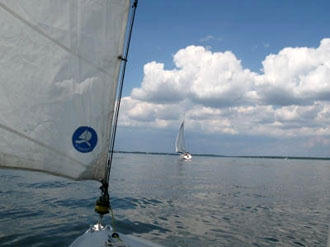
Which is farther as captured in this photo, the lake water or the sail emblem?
the lake water

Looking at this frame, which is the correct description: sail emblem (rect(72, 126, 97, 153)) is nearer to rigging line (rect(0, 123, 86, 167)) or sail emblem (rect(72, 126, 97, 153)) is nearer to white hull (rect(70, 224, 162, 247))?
rigging line (rect(0, 123, 86, 167))

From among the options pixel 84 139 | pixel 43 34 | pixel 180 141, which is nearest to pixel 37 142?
pixel 84 139

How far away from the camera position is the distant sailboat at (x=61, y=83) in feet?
14.9

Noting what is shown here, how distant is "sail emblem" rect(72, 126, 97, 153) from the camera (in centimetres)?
513

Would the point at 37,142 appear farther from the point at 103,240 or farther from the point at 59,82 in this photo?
the point at 103,240

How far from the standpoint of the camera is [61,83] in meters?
4.92

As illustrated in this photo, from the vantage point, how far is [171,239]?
1508 cm

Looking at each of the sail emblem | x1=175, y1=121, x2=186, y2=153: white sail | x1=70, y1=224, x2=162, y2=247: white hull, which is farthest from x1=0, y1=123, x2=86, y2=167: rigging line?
x1=175, y1=121, x2=186, y2=153: white sail

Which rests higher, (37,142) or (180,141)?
(180,141)

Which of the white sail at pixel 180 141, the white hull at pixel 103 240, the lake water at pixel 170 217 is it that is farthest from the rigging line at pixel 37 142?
the white sail at pixel 180 141

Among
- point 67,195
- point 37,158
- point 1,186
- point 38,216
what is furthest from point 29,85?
point 1,186

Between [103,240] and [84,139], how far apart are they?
2.35 meters

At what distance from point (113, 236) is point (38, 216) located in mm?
13553

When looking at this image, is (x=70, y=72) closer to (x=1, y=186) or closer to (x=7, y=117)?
(x=7, y=117)
